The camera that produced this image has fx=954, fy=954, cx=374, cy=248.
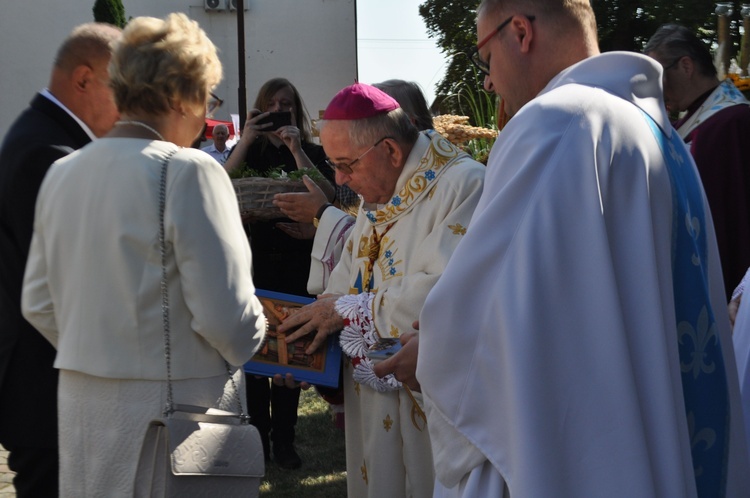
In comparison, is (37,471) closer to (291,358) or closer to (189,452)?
(189,452)

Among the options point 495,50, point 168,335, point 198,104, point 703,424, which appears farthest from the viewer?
point 198,104

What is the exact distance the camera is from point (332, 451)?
6.25m

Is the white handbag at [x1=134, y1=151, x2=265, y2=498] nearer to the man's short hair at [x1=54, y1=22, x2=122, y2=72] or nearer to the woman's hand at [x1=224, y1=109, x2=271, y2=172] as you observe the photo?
the man's short hair at [x1=54, y1=22, x2=122, y2=72]

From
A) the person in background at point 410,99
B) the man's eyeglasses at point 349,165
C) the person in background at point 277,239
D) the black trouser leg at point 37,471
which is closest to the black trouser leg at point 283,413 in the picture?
the person in background at point 277,239

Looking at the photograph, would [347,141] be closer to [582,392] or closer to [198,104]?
[198,104]

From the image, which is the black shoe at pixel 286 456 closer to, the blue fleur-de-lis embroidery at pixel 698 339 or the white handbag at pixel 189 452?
the white handbag at pixel 189 452

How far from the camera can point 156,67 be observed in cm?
256

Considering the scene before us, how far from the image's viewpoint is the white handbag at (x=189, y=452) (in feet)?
8.02

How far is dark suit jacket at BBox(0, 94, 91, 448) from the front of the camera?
292cm

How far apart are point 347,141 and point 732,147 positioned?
2.25 meters

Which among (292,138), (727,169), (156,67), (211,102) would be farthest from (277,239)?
(156,67)

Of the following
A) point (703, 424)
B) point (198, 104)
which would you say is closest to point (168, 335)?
point (198, 104)

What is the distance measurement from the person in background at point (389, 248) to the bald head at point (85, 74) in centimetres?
84

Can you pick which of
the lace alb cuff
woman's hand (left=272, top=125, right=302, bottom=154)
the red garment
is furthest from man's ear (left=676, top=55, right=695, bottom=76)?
the lace alb cuff
